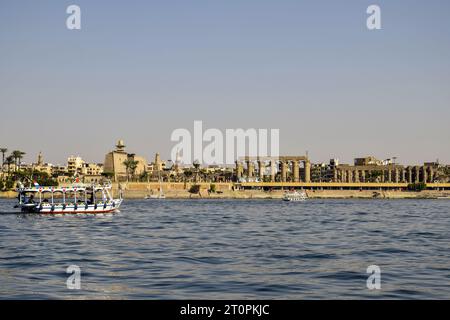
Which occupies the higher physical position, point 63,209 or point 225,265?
point 225,265

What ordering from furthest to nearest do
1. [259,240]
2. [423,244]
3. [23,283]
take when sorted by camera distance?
[259,240], [423,244], [23,283]

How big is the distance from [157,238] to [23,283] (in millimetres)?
21785

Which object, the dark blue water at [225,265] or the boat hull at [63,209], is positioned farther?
the boat hull at [63,209]

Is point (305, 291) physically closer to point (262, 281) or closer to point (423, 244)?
point (262, 281)

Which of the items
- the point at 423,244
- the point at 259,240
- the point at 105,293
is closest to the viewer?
the point at 105,293

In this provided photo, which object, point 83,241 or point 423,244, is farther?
point 83,241

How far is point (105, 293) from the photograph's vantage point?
21.5 meters

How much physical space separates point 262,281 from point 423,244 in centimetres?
1974

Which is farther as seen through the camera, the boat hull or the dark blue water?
the boat hull

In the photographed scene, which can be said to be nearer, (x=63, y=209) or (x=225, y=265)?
(x=225, y=265)

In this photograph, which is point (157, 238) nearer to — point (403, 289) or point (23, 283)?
point (23, 283)
